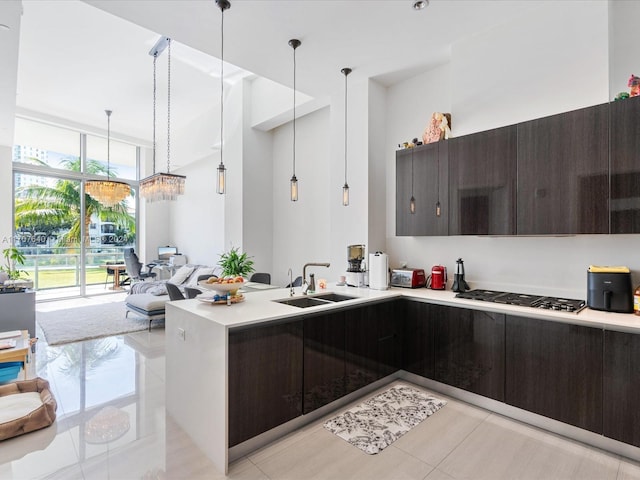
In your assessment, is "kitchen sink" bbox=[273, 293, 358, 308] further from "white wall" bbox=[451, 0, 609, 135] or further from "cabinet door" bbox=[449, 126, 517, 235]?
"white wall" bbox=[451, 0, 609, 135]

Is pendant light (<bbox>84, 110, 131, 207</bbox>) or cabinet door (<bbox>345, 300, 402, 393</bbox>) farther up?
pendant light (<bbox>84, 110, 131, 207</bbox>)

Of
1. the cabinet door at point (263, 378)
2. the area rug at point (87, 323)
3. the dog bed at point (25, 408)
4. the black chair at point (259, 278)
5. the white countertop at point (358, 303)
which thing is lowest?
the area rug at point (87, 323)

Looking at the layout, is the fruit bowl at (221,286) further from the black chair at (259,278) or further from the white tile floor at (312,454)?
the black chair at (259,278)

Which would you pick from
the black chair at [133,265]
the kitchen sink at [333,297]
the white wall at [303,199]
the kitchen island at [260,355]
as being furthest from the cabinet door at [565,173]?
the black chair at [133,265]

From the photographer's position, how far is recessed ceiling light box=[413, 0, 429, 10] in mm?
2629

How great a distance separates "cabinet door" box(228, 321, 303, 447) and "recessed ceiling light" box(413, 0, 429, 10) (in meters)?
2.67

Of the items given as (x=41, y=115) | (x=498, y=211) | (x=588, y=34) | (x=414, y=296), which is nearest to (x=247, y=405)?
(x=414, y=296)

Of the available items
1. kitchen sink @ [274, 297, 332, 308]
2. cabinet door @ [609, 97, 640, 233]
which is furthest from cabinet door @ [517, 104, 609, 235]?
kitchen sink @ [274, 297, 332, 308]

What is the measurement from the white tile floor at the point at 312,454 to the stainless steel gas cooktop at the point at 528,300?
2.98 ft

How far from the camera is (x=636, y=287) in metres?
2.38

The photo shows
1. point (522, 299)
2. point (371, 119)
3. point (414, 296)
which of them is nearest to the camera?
point (522, 299)

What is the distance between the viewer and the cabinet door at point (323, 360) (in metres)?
2.44

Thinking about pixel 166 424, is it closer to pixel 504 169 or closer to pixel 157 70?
pixel 504 169

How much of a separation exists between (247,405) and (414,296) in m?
1.75
